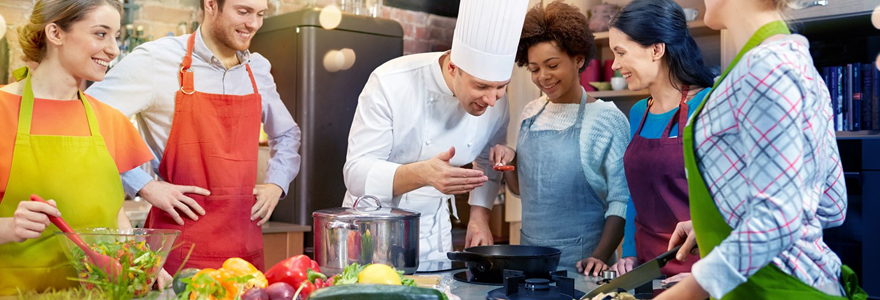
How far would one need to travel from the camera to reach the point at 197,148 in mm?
2365

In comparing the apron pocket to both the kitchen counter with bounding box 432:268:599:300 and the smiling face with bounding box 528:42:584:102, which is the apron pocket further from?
A: the smiling face with bounding box 528:42:584:102

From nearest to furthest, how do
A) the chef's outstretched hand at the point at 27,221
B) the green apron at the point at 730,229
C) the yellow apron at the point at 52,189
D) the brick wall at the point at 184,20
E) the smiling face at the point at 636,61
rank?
the green apron at the point at 730,229
the chef's outstretched hand at the point at 27,221
the yellow apron at the point at 52,189
the smiling face at the point at 636,61
the brick wall at the point at 184,20

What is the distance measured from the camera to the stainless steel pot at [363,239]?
173 cm

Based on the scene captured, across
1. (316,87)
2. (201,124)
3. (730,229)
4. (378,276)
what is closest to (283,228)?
(316,87)

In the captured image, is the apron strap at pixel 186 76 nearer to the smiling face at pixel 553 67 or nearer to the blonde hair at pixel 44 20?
the blonde hair at pixel 44 20

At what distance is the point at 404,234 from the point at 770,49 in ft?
3.03

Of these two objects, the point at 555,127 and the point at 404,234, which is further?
the point at 555,127

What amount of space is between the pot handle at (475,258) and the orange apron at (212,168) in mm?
882

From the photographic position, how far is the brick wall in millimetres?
3303

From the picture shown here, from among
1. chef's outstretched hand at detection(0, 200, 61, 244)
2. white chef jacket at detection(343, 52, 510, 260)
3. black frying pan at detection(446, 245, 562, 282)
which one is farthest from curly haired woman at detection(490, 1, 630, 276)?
chef's outstretched hand at detection(0, 200, 61, 244)

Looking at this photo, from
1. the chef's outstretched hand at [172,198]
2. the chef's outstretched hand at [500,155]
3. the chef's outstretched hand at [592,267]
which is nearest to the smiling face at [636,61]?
the chef's outstretched hand at [500,155]

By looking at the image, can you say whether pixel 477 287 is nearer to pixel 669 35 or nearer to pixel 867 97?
pixel 669 35

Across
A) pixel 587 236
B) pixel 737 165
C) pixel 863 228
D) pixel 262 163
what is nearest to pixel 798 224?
pixel 737 165

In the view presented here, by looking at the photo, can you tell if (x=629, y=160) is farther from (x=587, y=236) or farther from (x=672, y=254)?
(x=672, y=254)
